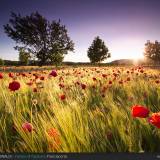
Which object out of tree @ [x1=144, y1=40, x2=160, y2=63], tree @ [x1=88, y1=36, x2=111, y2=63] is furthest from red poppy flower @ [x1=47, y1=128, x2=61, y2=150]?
tree @ [x1=144, y1=40, x2=160, y2=63]

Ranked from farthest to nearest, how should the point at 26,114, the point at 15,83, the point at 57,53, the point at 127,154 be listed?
the point at 57,53, the point at 26,114, the point at 15,83, the point at 127,154

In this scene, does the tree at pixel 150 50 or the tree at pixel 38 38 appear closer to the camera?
the tree at pixel 38 38

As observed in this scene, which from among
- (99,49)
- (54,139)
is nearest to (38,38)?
(54,139)

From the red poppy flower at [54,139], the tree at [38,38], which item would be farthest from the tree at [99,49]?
the red poppy flower at [54,139]

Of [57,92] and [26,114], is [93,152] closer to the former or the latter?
[26,114]

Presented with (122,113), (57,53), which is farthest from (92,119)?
(57,53)

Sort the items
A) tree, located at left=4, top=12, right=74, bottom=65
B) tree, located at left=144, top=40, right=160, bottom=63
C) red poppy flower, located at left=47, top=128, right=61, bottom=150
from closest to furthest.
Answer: red poppy flower, located at left=47, top=128, right=61, bottom=150 < tree, located at left=4, top=12, right=74, bottom=65 < tree, located at left=144, top=40, right=160, bottom=63

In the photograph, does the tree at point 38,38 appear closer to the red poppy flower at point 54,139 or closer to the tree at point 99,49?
the tree at point 99,49

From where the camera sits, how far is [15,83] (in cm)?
153

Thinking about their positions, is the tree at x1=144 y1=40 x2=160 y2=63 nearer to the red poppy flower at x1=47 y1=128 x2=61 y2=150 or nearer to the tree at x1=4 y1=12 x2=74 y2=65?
the tree at x1=4 y1=12 x2=74 y2=65

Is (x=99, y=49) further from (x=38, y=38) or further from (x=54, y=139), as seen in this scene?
(x=54, y=139)

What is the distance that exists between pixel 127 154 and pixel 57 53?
4.99ft

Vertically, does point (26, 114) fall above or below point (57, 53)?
below

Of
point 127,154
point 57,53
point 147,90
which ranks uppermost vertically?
point 57,53
